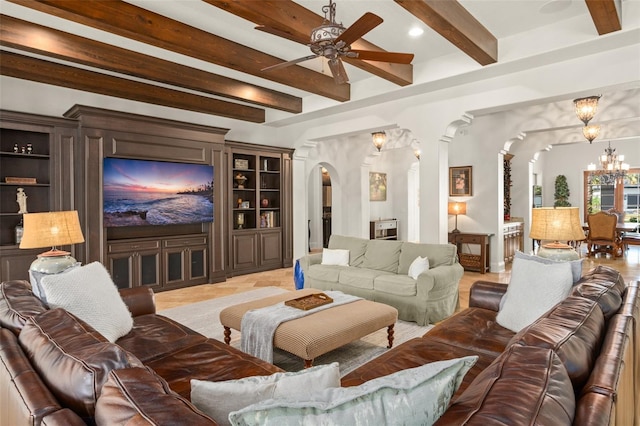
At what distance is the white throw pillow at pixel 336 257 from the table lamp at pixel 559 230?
2434 mm

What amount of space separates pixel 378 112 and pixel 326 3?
263 cm

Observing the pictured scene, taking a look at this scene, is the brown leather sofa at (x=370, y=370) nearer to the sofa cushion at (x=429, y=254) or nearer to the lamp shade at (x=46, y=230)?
the lamp shade at (x=46, y=230)

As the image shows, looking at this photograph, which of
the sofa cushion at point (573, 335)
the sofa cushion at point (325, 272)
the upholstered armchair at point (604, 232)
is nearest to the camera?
the sofa cushion at point (573, 335)

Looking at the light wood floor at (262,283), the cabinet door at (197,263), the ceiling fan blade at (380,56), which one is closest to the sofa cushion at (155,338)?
the light wood floor at (262,283)

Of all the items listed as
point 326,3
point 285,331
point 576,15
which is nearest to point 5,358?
point 285,331

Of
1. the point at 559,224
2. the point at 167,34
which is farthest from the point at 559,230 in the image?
the point at 167,34

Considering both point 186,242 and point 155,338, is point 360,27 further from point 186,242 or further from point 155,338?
point 186,242

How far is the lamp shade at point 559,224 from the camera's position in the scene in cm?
306

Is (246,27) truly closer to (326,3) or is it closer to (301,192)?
(326,3)

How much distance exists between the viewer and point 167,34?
138 inches

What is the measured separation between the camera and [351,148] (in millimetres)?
8656

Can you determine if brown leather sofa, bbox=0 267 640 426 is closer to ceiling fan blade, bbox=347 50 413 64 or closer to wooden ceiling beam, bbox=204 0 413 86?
ceiling fan blade, bbox=347 50 413 64

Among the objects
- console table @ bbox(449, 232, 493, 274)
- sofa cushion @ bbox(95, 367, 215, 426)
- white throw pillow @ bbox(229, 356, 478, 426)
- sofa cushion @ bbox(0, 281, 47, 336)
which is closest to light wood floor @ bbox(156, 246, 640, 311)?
console table @ bbox(449, 232, 493, 274)

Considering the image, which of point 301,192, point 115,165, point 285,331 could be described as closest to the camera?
point 285,331
